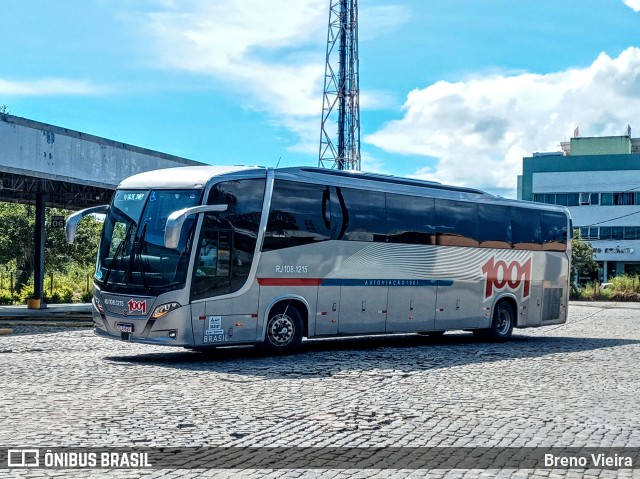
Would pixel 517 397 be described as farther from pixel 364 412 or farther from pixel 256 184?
pixel 256 184

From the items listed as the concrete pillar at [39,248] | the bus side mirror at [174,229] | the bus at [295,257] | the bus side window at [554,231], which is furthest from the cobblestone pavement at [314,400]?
the concrete pillar at [39,248]

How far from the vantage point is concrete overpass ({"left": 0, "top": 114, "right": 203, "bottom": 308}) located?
2592cm

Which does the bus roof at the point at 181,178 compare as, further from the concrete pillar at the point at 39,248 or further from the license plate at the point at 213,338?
the concrete pillar at the point at 39,248

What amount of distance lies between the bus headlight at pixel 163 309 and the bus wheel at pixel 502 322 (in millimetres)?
9749

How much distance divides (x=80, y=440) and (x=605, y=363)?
10.9 m

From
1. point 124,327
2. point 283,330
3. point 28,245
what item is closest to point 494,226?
point 283,330

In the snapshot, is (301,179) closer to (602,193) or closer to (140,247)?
(140,247)

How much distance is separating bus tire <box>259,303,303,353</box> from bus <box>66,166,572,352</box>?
24mm

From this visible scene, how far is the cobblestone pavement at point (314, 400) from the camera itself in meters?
8.14

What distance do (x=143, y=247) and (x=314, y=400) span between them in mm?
5579

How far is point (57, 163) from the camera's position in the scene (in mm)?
27562

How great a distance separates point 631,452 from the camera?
25.8 feet

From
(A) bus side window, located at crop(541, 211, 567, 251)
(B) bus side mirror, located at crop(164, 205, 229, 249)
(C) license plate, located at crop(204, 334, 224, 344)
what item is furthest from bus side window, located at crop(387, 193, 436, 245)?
(B) bus side mirror, located at crop(164, 205, 229, 249)

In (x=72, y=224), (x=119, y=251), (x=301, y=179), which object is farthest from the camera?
(x=301, y=179)
